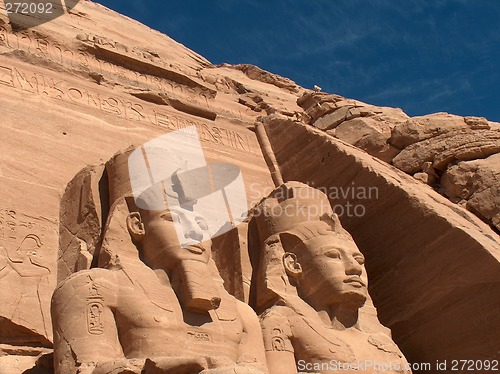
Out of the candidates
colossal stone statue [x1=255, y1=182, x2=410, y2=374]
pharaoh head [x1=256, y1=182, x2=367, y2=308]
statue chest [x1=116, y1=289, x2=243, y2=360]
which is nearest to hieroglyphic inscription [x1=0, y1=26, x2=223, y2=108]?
pharaoh head [x1=256, y1=182, x2=367, y2=308]

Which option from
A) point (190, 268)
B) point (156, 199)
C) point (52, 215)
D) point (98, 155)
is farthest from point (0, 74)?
point (190, 268)

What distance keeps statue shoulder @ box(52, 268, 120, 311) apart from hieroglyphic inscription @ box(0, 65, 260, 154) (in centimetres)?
305

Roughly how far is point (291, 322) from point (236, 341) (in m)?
0.60

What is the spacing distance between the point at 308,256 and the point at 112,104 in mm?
2976

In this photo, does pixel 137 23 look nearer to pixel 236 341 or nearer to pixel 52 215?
pixel 52 215

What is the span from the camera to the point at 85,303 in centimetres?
537

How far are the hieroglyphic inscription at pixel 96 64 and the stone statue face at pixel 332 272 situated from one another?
347 cm

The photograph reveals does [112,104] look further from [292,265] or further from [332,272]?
[332,272]

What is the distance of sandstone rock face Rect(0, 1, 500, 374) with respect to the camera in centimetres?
579

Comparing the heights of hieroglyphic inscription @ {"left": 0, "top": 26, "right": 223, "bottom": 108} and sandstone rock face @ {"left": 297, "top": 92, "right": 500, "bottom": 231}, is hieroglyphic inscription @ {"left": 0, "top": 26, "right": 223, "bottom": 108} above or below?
above

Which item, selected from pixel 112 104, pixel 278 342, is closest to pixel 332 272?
pixel 278 342

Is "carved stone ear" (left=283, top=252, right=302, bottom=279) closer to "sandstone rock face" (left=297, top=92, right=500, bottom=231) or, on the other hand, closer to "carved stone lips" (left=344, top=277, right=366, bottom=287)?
"carved stone lips" (left=344, top=277, right=366, bottom=287)

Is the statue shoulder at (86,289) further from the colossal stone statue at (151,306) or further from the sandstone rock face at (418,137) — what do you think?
the sandstone rock face at (418,137)

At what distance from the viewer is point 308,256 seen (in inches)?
263
